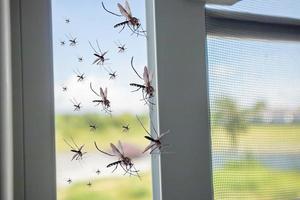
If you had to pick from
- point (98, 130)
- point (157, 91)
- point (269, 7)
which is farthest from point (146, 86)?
point (269, 7)

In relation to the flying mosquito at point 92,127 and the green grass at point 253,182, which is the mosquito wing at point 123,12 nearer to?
the flying mosquito at point 92,127

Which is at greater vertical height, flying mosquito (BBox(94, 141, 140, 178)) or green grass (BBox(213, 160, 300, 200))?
flying mosquito (BBox(94, 141, 140, 178))

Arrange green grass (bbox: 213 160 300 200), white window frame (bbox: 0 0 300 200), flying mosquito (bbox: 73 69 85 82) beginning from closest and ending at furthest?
white window frame (bbox: 0 0 300 200) < flying mosquito (bbox: 73 69 85 82) < green grass (bbox: 213 160 300 200)

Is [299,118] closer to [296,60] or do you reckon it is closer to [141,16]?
[296,60]

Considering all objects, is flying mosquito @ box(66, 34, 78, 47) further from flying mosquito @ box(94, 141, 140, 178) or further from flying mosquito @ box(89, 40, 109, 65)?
flying mosquito @ box(94, 141, 140, 178)

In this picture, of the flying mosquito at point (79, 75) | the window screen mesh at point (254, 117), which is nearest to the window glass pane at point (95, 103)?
the flying mosquito at point (79, 75)

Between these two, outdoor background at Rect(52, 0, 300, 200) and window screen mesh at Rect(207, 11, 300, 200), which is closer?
outdoor background at Rect(52, 0, 300, 200)

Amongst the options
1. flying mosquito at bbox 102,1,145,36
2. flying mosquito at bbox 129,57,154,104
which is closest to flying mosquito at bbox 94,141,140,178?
flying mosquito at bbox 129,57,154,104
